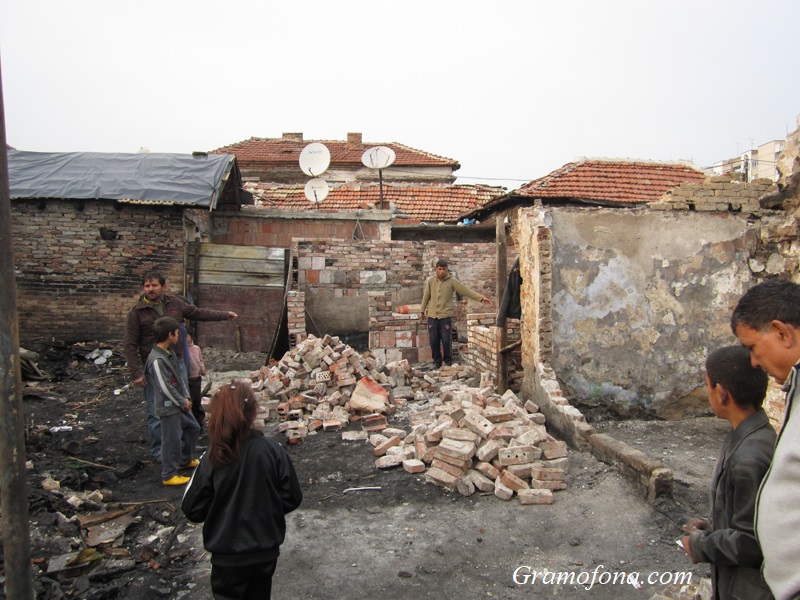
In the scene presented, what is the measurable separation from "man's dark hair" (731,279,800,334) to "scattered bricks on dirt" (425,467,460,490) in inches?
136

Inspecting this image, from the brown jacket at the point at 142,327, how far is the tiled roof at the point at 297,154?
64.4 ft

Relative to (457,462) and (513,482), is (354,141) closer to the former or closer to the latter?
→ (457,462)

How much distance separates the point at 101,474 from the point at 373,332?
5703 mm

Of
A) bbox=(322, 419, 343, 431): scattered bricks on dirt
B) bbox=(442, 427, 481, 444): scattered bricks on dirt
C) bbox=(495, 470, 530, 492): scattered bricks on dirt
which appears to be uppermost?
bbox=(442, 427, 481, 444): scattered bricks on dirt

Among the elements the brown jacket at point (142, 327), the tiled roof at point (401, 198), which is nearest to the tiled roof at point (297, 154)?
the tiled roof at point (401, 198)

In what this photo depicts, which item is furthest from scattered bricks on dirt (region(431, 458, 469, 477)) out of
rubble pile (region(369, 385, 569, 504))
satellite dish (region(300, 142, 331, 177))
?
satellite dish (region(300, 142, 331, 177))

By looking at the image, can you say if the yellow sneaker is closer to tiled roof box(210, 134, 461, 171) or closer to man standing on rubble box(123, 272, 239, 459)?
man standing on rubble box(123, 272, 239, 459)

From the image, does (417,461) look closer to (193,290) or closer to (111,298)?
(193,290)

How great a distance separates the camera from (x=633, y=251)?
6.32m

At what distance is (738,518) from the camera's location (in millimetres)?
1894

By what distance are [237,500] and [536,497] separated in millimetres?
2848

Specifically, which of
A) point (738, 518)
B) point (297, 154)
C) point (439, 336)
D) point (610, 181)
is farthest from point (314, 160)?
point (738, 518)

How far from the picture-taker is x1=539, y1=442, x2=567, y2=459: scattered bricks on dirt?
16.9ft

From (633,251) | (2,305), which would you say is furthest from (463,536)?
(633,251)
